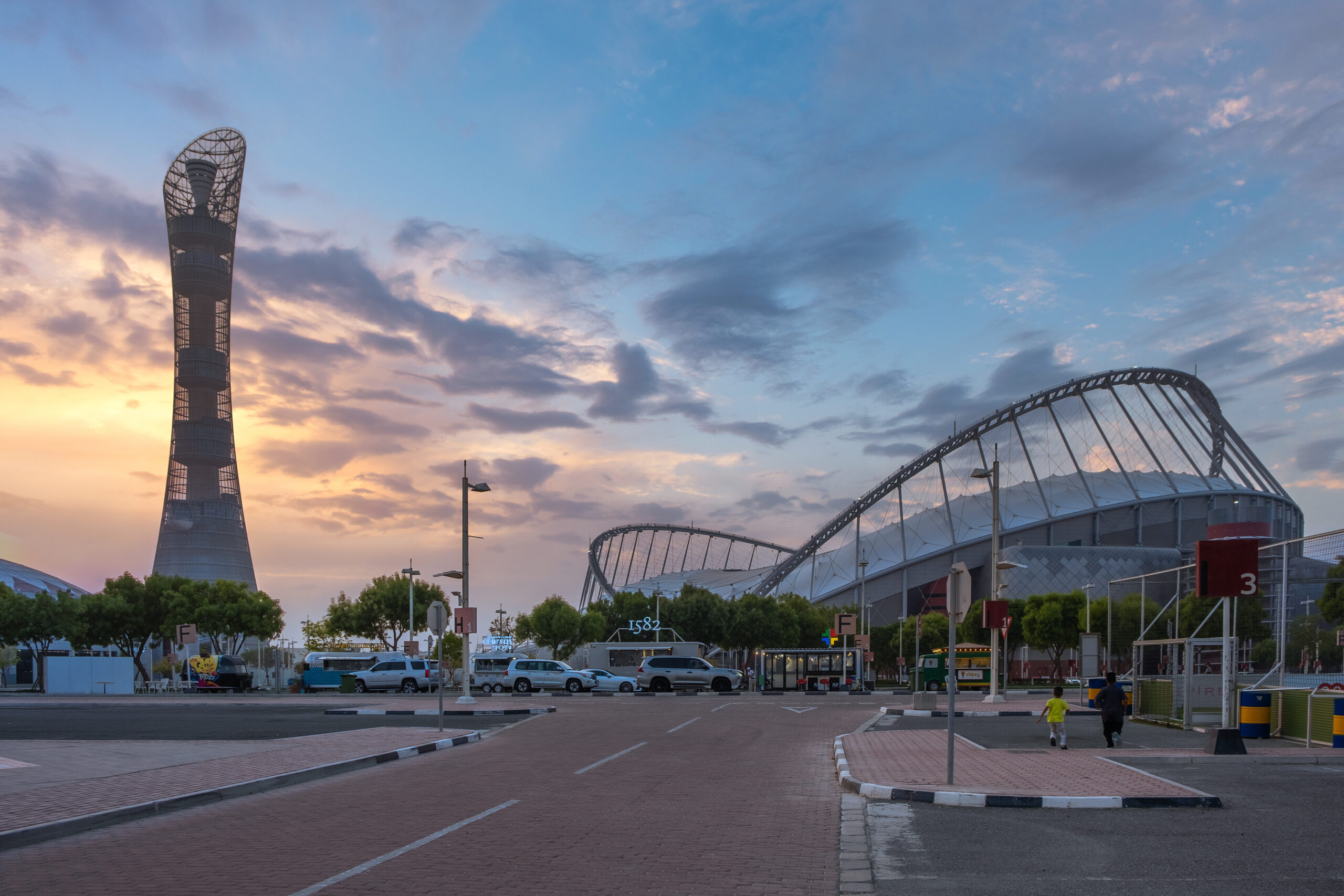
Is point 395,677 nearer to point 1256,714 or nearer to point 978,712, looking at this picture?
point 978,712

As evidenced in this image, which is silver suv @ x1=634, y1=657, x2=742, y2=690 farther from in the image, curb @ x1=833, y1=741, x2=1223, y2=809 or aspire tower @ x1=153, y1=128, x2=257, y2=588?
aspire tower @ x1=153, y1=128, x2=257, y2=588

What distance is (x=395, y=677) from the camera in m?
56.6

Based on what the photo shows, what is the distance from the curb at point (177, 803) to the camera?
35.1 ft

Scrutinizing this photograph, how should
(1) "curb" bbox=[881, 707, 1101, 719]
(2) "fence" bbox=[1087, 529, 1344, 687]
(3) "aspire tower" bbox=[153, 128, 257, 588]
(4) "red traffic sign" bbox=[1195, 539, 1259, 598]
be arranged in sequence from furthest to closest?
(3) "aspire tower" bbox=[153, 128, 257, 588]
(1) "curb" bbox=[881, 707, 1101, 719]
(2) "fence" bbox=[1087, 529, 1344, 687]
(4) "red traffic sign" bbox=[1195, 539, 1259, 598]

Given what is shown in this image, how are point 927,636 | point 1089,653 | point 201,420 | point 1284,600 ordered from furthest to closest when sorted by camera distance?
point 201,420 → point 927,636 → point 1089,653 → point 1284,600

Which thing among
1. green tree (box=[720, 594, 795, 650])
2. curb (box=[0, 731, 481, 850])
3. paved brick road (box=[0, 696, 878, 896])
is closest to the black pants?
paved brick road (box=[0, 696, 878, 896])

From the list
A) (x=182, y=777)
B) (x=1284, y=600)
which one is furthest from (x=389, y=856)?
(x=1284, y=600)

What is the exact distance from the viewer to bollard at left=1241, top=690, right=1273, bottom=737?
21344 mm

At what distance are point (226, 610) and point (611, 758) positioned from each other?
66.6 meters

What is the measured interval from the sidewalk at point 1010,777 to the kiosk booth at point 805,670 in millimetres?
37720

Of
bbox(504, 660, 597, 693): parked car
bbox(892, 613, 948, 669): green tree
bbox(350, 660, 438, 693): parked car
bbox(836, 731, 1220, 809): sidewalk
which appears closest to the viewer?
bbox(836, 731, 1220, 809): sidewalk

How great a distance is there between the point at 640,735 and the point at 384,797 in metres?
11.4

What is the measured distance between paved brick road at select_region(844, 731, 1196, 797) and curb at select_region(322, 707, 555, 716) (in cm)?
1604

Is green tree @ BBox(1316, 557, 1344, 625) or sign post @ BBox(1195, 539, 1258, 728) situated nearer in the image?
sign post @ BBox(1195, 539, 1258, 728)
